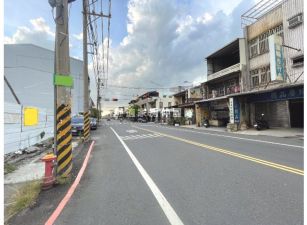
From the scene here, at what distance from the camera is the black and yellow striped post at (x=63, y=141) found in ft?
27.3

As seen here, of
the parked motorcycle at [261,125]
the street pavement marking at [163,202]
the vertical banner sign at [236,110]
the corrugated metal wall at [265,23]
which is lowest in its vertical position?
the street pavement marking at [163,202]

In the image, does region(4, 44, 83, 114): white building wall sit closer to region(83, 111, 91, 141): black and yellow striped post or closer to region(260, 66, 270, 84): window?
region(83, 111, 91, 141): black and yellow striped post

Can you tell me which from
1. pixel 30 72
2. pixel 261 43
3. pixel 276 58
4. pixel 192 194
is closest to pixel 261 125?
pixel 276 58

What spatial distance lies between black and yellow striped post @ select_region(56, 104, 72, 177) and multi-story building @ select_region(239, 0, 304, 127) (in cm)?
1805

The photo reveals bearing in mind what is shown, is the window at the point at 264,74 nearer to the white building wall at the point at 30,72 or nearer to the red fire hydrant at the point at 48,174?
the red fire hydrant at the point at 48,174

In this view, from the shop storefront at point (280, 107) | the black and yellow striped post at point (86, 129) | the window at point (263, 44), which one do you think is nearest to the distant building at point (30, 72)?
the black and yellow striped post at point (86, 129)

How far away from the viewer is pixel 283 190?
6.05 meters

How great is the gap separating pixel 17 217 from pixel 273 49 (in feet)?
71.4

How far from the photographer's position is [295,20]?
78.2 ft

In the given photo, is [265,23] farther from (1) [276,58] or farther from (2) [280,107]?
(2) [280,107]

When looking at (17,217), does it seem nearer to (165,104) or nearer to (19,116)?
(19,116)

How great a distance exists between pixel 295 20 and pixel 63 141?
22807 mm

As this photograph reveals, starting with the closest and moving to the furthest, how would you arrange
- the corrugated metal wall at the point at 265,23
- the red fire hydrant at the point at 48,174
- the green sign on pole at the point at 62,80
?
the red fire hydrant at the point at 48,174, the green sign on pole at the point at 62,80, the corrugated metal wall at the point at 265,23

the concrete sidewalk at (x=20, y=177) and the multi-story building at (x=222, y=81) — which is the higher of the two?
the multi-story building at (x=222, y=81)
